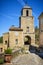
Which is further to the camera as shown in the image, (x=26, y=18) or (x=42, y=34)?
(x=26, y=18)

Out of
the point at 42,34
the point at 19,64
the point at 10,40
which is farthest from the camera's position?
the point at 10,40

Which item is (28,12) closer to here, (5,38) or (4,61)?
(5,38)

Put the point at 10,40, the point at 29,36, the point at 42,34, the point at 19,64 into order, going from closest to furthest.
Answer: the point at 19,64
the point at 42,34
the point at 10,40
the point at 29,36

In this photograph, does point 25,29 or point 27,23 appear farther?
point 27,23

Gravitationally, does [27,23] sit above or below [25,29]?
above

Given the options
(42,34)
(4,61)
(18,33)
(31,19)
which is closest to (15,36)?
(18,33)

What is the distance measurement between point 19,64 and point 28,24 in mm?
22783

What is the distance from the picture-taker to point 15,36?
29.4m

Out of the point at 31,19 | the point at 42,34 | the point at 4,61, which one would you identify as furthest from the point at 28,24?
the point at 4,61

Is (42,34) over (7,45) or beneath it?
over

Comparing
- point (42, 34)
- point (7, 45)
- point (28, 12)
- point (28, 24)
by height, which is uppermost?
point (28, 12)

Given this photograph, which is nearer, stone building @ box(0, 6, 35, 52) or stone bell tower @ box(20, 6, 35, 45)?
stone building @ box(0, 6, 35, 52)

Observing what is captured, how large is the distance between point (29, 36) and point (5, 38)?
5111mm

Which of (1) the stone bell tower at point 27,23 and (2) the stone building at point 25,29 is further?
(1) the stone bell tower at point 27,23
